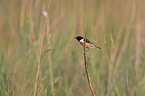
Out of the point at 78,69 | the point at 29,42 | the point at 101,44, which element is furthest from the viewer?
the point at 78,69

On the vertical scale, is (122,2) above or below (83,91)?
above

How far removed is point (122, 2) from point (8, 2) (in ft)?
7.67

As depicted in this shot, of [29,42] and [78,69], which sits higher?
[29,42]

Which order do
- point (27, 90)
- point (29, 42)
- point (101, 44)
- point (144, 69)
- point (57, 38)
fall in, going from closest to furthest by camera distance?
1. point (27, 90)
2. point (144, 69)
3. point (101, 44)
4. point (29, 42)
5. point (57, 38)

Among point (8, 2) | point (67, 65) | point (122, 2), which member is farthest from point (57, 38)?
point (8, 2)

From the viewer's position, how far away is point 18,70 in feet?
7.00

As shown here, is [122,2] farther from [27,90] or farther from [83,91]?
[27,90]

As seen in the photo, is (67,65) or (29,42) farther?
(67,65)

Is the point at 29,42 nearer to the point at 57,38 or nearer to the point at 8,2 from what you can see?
the point at 57,38

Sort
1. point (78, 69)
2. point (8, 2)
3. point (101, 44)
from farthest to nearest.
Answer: point (8, 2)
point (78, 69)
point (101, 44)

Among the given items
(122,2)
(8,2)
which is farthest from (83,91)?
(8,2)

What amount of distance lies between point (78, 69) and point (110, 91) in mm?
802

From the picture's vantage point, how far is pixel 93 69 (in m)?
1.96

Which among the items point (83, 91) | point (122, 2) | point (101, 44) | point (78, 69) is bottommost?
point (83, 91)
